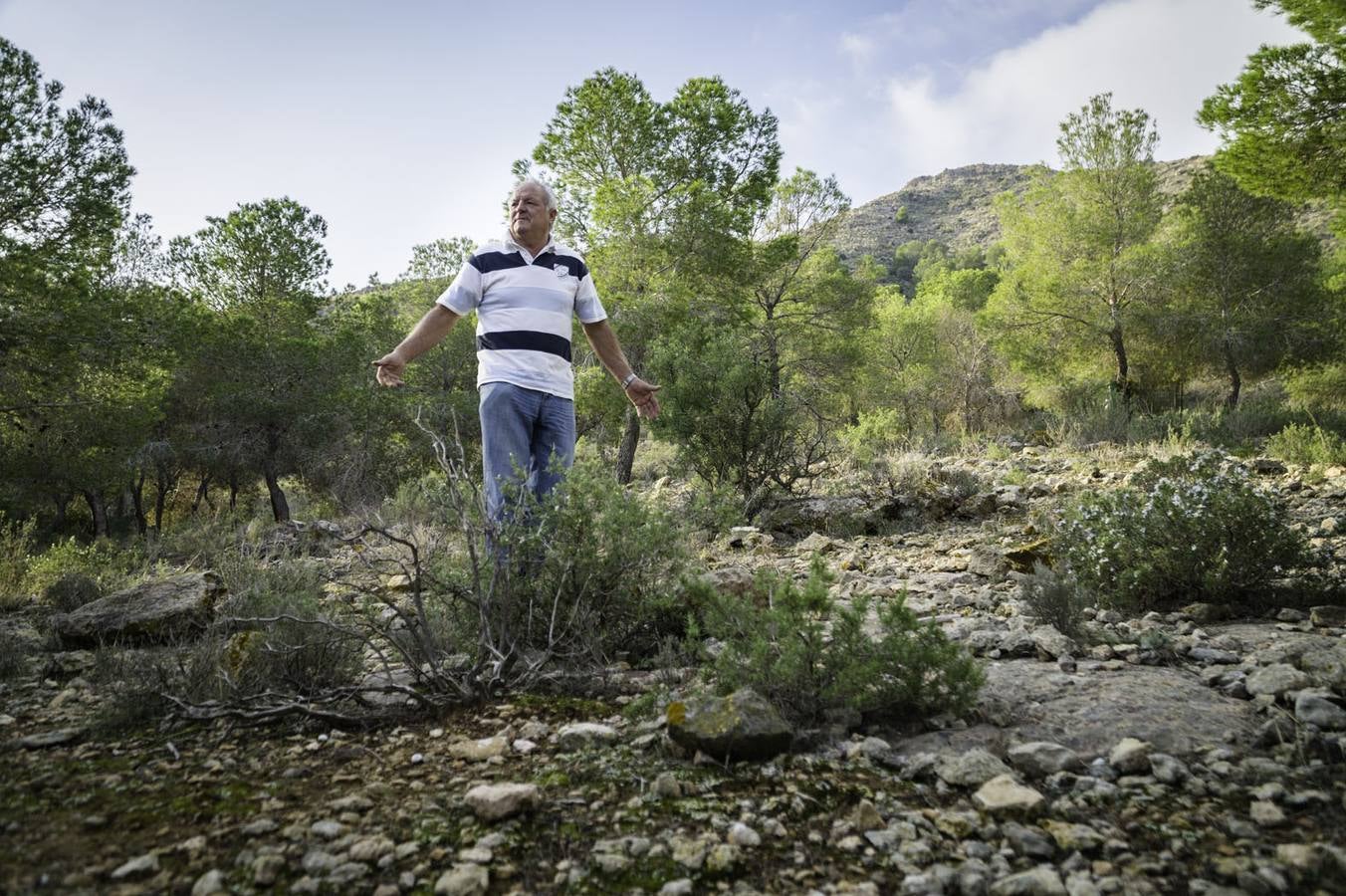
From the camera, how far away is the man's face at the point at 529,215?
3037 millimetres

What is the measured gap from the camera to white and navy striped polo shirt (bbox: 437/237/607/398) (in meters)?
2.94

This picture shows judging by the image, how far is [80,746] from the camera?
72.0 inches

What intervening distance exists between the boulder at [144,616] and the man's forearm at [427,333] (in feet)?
6.30

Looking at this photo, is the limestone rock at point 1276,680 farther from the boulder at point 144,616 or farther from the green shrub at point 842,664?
the boulder at point 144,616

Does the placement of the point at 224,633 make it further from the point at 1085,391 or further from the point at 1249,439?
the point at 1085,391

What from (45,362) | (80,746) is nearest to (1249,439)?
(80,746)

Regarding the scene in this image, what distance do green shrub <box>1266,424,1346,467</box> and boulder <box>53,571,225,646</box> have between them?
32.8 ft

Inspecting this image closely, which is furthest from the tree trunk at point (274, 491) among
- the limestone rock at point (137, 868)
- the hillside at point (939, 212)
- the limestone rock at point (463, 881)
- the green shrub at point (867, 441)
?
the hillside at point (939, 212)

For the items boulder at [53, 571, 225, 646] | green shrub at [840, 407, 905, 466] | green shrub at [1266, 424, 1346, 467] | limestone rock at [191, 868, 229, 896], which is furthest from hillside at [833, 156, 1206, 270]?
limestone rock at [191, 868, 229, 896]

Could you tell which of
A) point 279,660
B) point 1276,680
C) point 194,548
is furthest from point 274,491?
point 1276,680

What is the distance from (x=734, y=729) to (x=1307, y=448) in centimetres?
949

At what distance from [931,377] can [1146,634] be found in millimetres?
21845

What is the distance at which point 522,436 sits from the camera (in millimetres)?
2988

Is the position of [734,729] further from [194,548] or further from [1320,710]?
[194,548]
